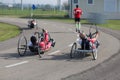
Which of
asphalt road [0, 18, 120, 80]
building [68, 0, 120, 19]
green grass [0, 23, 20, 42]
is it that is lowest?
asphalt road [0, 18, 120, 80]

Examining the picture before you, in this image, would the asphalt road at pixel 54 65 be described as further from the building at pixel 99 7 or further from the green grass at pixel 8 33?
the building at pixel 99 7

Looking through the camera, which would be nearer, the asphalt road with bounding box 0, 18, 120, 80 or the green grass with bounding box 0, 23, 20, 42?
the asphalt road with bounding box 0, 18, 120, 80

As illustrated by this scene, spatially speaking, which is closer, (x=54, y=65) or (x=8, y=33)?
(x=54, y=65)

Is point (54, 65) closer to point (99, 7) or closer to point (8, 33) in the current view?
point (8, 33)

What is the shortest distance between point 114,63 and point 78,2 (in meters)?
39.3

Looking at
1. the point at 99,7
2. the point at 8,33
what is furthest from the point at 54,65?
the point at 99,7

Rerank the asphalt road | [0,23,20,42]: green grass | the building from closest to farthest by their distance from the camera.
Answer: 1. the asphalt road
2. [0,23,20,42]: green grass
3. the building

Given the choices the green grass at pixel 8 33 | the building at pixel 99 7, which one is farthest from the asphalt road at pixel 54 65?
the building at pixel 99 7

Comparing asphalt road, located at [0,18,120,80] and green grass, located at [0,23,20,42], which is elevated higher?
green grass, located at [0,23,20,42]

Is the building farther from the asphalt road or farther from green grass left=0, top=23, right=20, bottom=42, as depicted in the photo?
the asphalt road

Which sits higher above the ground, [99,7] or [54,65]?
[99,7]

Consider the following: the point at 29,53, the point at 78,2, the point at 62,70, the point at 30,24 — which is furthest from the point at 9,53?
the point at 78,2

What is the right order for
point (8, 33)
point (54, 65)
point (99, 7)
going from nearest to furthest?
point (54, 65), point (8, 33), point (99, 7)

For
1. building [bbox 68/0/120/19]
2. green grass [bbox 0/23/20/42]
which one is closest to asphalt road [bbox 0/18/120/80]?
green grass [bbox 0/23/20/42]
